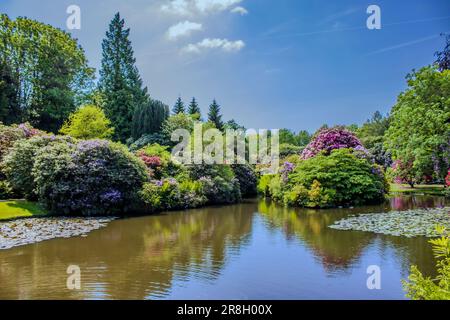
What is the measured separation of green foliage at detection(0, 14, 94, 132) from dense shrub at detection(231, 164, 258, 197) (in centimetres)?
1623

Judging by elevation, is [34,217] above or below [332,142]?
below

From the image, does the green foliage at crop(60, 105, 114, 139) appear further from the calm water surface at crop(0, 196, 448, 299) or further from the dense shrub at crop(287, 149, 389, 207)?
the calm water surface at crop(0, 196, 448, 299)

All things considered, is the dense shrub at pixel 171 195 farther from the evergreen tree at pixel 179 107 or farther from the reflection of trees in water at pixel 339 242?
the evergreen tree at pixel 179 107

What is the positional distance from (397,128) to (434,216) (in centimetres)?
761

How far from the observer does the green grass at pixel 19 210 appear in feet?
47.7

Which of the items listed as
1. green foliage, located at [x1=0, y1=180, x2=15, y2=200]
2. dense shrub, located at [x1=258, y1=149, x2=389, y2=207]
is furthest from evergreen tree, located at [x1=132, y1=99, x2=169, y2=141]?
green foliage, located at [x1=0, y1=180, x2=15, y2=200]

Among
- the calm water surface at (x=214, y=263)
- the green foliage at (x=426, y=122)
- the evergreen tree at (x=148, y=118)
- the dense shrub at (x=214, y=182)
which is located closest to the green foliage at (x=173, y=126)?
the evergreen tree at (x=148, y=118)

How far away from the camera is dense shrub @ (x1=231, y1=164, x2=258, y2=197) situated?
26.2m

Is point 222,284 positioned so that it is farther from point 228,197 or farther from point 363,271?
point 228,197

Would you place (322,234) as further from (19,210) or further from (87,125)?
(87,125)

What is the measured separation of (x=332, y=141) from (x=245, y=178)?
256 inches

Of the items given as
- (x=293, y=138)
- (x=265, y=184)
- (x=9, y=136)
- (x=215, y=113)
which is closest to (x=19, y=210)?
(x=9, y=136)

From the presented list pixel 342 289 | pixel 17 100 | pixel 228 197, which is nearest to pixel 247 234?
pixel 342 289

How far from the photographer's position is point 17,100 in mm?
32281
